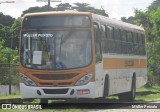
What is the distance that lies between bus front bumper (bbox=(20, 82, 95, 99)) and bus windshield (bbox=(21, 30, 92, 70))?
2.30 feet

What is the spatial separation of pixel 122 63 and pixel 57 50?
19.9ft

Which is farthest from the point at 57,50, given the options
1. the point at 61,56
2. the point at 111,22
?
the point at 111,22

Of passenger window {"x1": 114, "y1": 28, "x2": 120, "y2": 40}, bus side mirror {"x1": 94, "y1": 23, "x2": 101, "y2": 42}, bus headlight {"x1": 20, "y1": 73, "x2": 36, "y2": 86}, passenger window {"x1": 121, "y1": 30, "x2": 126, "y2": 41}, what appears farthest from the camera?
passenger window {"x1": 121, "y1": 30, "x2": 126, "y2": 41}

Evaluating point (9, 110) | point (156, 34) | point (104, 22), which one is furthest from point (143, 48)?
point (156, 34)

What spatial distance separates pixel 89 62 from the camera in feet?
60.1

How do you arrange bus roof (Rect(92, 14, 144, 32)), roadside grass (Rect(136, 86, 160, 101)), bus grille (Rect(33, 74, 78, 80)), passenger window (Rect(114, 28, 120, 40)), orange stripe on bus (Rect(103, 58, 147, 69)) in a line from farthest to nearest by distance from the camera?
roadside grass (Rect(136, 86, 160, 101))
passenger window (Rect(114, 28, 120, 40))
orange stripe on bus (Rect(103, 58, 147, 69))
bus roof (Rect(92, 14, 144, 32))
bus grille (Rect(33, 74, 78, 80))

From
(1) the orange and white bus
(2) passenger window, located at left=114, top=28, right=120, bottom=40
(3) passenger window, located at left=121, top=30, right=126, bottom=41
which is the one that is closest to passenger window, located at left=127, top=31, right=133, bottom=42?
(3) passenger window, located at left=121, top=30, right=126, bottom=41

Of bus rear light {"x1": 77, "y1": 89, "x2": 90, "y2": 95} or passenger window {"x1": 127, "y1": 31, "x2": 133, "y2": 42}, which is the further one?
passenger window {"x1": 127, "y1": 31, "x2": 133, "y2": 42}

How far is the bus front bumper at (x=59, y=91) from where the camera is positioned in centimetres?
1798

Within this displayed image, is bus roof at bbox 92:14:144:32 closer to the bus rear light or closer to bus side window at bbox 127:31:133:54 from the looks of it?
bus side window at bbox 127:31:133:54

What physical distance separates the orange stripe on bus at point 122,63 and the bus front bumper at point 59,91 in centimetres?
252

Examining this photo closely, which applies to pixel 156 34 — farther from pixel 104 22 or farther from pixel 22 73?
pixel 22 73

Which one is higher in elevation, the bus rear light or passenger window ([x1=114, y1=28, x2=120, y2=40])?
passenger window ([x1=114, y1=28, x2=120, y2=40])

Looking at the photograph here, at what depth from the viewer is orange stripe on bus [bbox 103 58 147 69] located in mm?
21003
